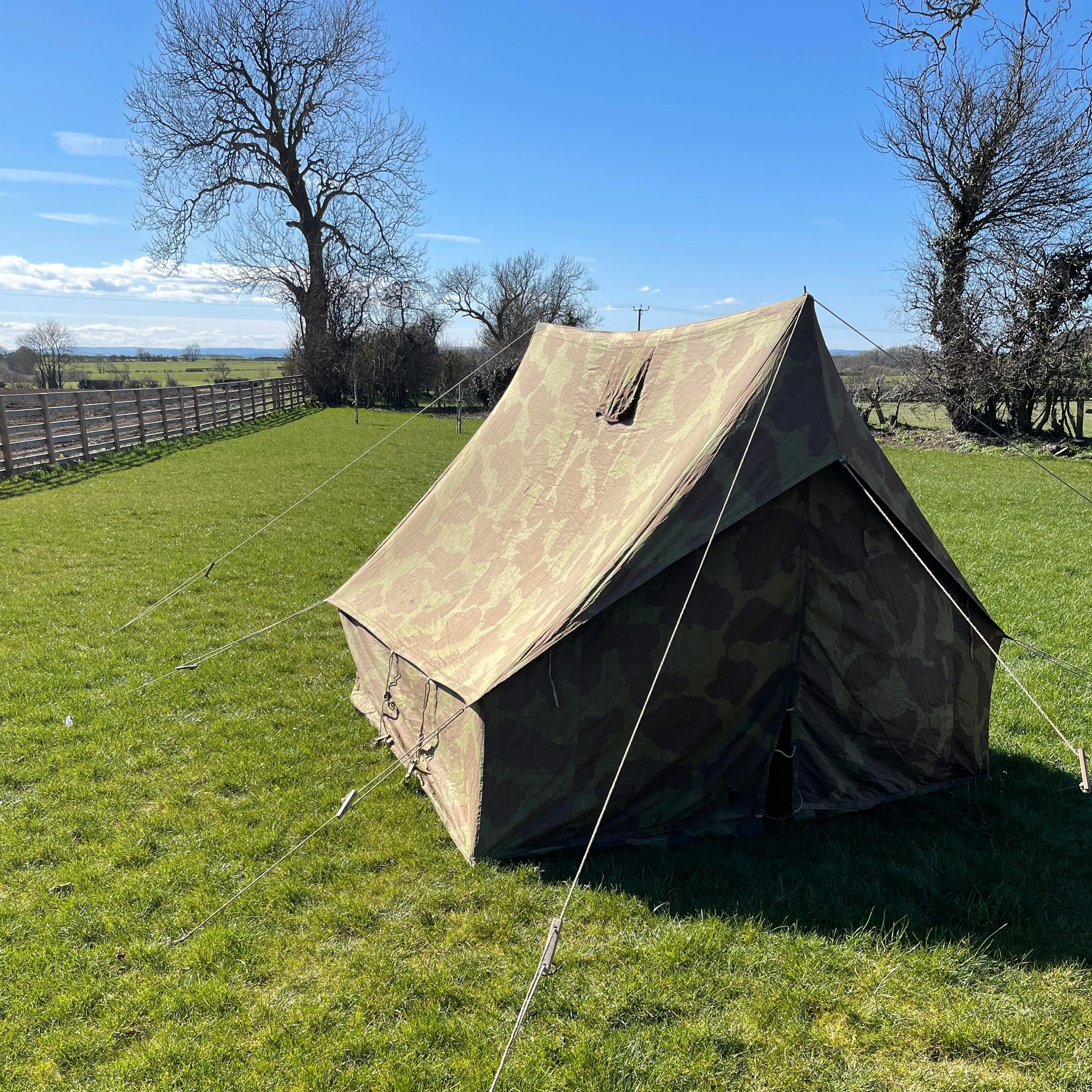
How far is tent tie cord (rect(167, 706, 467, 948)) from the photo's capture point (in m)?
3.03

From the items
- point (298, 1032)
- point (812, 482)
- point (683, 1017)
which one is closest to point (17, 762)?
point (298, 1032)

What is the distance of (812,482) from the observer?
352 centimetres

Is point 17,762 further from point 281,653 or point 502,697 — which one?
point 502,697

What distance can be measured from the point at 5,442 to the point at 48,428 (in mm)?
1343

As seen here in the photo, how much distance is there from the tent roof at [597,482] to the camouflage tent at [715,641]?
15 millimetres

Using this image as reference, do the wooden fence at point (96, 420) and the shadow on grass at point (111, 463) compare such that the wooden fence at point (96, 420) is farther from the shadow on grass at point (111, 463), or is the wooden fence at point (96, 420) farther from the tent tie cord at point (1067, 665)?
the tent tie cord at point (1067, 665)

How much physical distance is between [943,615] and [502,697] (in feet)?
7.67

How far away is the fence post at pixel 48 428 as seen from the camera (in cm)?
1311

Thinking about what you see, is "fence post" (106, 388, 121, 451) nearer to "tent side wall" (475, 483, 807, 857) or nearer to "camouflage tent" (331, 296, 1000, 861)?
"camouflage tent" (331, 296, 1000, 861)

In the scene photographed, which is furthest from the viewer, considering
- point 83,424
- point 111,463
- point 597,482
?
point 111,463

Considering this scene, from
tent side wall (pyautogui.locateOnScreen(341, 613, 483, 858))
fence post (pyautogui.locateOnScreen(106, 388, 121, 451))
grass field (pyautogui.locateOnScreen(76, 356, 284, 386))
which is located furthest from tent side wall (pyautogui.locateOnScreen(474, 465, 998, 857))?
grass field (pyautogui.locateOnScreen(76, 356, 284, 386))

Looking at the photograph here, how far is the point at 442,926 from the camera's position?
3.08 m

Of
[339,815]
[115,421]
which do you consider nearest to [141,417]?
[115,421]

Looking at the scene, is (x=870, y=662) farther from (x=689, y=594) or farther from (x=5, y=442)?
(x=5, y=442)
